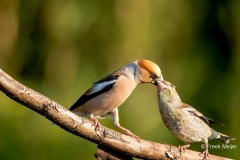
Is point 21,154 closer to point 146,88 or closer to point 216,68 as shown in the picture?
point 146,88

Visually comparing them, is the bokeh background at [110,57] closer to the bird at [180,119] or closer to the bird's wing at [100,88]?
the bird's wing at [100,88]

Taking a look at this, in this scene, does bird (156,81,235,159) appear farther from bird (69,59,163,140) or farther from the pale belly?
bird (69,59,163,140)

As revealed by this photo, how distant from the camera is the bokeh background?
17.9 ft

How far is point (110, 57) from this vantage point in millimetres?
5609

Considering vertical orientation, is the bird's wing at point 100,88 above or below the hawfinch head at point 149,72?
below

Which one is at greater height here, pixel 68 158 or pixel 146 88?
pixel 146 88

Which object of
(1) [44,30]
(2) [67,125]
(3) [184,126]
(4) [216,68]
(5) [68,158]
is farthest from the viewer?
A: (4) [216,68]

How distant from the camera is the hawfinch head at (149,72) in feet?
10.9

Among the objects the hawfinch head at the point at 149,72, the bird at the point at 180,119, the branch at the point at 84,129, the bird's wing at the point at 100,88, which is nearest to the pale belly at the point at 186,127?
the bird at the point at 180,119

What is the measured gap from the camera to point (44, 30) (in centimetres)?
576

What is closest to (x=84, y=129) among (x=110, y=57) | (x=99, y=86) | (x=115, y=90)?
(x=115, y=90)

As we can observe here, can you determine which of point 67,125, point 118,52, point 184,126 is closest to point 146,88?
point 118,52

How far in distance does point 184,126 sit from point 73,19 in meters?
2.73

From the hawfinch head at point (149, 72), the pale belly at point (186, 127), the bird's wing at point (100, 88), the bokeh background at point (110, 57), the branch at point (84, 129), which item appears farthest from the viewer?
the bokeh background at point (110, 57)
